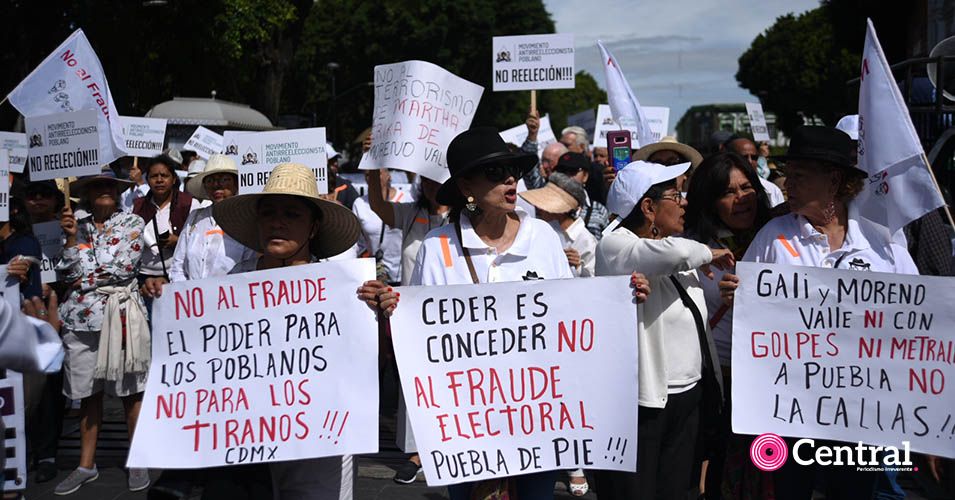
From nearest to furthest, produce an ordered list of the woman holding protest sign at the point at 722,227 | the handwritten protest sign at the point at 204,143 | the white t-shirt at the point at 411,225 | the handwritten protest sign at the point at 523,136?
the woman holding protest sign at the point at 722,227, the white t-shirt at the point at 411,225, the handwritten protest sign at the point at 204,143, the handwritten protest sign at the point at 523,136

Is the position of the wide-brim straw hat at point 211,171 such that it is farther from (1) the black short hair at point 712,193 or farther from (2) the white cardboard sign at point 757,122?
(2) the white cardboard sign at point 757,122

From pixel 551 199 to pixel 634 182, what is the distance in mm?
2036

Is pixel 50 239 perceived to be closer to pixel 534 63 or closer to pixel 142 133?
pixel 534 63

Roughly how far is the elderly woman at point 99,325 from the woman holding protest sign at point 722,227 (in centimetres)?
356

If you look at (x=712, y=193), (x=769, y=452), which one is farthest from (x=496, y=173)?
(x=769, y=452)

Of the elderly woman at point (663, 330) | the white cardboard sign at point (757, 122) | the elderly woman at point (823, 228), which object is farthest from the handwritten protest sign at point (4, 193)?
the white cardboard sign at point (757, 122)

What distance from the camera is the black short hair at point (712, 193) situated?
174 inches

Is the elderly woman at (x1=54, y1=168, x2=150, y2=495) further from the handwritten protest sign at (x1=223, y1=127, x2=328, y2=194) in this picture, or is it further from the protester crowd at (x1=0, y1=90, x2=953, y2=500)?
the protester crowd at (x1=0, y1=90, x2=953, y2=500)

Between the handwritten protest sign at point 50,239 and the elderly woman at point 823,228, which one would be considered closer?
the elderly woman at point 823,228

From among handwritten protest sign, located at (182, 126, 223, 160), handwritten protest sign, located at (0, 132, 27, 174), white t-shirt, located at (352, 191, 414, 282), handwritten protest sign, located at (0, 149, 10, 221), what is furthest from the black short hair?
handwritten protest sign, located at (182, 126, 223, 160)

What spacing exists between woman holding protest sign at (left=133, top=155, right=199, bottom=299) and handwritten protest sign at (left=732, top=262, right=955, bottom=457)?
14.0 feet

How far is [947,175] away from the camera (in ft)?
24.2

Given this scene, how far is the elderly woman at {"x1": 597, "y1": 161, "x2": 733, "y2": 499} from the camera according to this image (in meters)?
3.87

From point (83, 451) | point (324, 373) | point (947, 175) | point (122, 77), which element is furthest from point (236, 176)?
point (122, 77)
